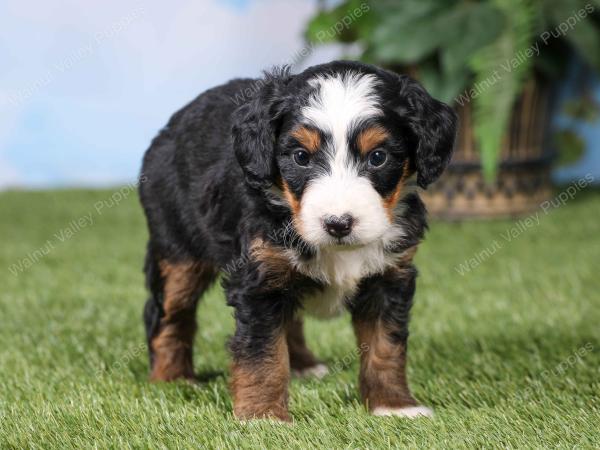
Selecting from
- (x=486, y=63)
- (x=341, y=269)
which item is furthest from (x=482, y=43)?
(x=341, y=269)

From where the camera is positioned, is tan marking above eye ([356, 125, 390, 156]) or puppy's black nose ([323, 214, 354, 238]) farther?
tan marking above eye ([356, 125, 390, 156])

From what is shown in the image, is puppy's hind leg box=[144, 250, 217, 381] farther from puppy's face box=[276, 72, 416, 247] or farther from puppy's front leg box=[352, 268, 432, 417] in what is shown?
puppy's face box=[276, 72, 416, 247]

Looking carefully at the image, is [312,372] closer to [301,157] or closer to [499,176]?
[301,157]

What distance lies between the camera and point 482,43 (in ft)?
21.4

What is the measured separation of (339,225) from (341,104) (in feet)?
1.18

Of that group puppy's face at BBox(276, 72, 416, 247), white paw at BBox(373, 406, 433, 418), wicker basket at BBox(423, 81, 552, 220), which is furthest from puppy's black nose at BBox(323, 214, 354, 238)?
wicker basket at BBox(423, 81, 552, 220)

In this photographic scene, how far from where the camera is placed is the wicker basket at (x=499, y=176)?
6965mm

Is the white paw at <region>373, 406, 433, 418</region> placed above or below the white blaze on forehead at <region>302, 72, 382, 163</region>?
below

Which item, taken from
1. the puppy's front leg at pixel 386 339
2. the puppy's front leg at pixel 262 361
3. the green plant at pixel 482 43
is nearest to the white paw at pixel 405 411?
the puppy's front leg at pixel 386 339

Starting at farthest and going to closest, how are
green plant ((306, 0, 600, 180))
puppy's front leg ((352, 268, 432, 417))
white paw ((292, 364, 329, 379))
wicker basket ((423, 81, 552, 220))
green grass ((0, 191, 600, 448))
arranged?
wicker basket ((423, 81, 552, 220)) → green plant ((306, 0, 600, 180)) → white paw ((292, 364, 329, 379)) → puppy's front leg ((352, 268, 432, 417)) → green grass ((0, 191, 600, 448))

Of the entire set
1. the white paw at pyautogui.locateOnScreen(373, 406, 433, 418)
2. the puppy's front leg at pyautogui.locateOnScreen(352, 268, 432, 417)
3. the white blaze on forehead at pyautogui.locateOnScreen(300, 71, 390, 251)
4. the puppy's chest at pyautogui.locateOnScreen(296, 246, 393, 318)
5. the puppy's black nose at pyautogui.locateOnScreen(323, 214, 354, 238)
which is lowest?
the white paw at pyautogui.locateOnScreen(373, 406, 433, 418)

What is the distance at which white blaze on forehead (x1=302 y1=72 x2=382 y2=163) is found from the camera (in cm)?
245

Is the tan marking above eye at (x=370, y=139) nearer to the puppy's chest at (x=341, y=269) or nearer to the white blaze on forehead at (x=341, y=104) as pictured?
the white blaze on forehead at (x=341, y=104)

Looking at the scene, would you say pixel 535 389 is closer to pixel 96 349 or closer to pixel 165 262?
pixel 165 262
